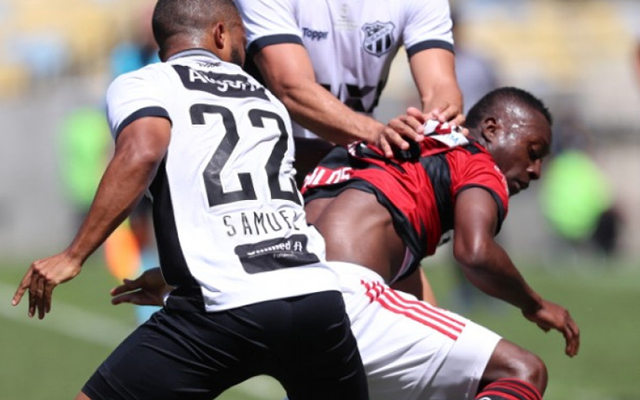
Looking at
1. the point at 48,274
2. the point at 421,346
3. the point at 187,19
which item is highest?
the point at 187,19

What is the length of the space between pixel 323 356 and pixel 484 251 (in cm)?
74

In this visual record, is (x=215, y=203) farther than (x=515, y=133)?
Result: No

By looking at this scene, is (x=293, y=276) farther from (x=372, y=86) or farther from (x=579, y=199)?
(x=579, y=199)

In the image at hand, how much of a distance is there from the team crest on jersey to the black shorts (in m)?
1.67

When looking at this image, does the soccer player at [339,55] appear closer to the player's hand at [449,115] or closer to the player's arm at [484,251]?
the player's hand at [449,115]

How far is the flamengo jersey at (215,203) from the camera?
160 inches

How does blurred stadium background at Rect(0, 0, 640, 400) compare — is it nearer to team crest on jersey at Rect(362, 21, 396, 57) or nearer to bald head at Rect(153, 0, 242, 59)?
team crest on jersey at Rect(362, 21, 396, 57)

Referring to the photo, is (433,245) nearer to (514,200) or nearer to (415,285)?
(415,285)

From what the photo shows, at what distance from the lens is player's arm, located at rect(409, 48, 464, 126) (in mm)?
5414

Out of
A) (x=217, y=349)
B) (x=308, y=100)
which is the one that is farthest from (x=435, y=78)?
(x=217, y=349)

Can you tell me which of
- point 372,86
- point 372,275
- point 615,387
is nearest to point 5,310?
point 615,387

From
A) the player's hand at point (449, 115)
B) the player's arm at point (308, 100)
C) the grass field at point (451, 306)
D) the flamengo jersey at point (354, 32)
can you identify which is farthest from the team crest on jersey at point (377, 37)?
the grass field at point (451, 306)

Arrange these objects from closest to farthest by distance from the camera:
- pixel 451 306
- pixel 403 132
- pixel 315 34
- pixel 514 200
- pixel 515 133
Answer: pixel 403 132 < pixel 515 133 < pixel 315 34 < pixel 451 306 < pixel 514 200

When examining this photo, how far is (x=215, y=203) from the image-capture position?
4.07 m
